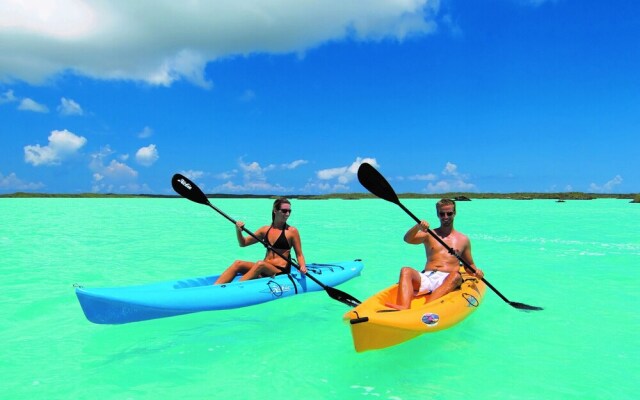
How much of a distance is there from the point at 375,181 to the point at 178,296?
11.0ft

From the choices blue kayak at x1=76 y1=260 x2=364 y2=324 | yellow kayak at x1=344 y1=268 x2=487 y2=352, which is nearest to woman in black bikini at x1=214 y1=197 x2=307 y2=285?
blue kayak at x1=76 y1=260 x2=364 y2=324

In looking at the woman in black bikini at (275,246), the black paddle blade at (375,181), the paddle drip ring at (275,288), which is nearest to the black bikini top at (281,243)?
the woman in black bikini at (275,246)

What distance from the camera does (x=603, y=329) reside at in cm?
666

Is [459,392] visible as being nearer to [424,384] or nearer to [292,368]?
[424,384]

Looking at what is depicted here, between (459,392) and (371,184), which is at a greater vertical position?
(371,184)

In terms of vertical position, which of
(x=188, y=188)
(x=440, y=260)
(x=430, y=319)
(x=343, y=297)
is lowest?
(x=343, y=297)

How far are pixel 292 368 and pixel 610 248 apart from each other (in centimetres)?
1553

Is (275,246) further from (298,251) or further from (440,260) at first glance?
(440,260)

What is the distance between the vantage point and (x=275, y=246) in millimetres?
7379

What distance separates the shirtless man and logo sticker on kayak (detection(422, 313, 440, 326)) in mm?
566

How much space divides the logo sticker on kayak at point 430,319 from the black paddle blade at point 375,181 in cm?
238

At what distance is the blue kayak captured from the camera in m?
5.51

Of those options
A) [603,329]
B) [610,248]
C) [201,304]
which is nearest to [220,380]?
[201,304]

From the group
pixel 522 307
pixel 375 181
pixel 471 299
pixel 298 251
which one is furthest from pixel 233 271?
pixel 522 307
